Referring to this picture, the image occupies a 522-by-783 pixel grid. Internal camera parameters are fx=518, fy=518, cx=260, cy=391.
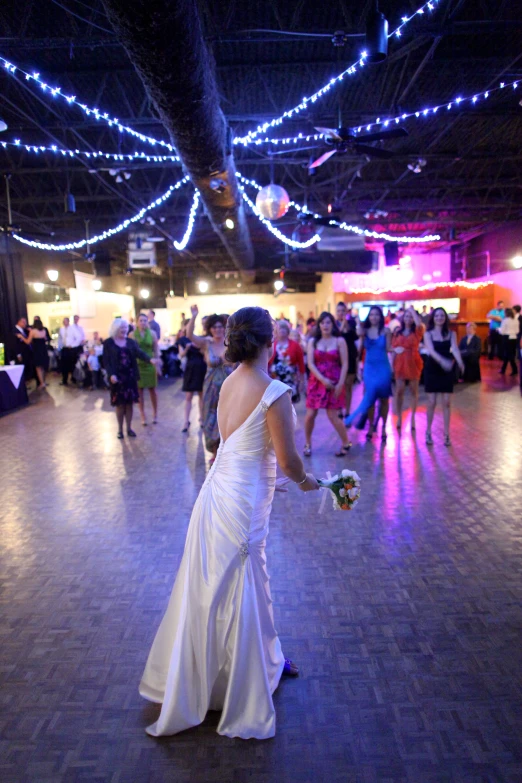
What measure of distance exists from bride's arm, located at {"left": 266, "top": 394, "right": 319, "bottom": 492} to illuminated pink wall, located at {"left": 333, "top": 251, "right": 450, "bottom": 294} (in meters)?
17.7

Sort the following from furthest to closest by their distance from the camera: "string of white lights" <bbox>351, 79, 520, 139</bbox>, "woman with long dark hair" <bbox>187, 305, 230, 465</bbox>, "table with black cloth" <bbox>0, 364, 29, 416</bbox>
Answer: "table with black cloth" <bbox>0, 364, 29, 416</bbox> < "string of white lights" <bbox>351, 79, 520, 139</bbox> < "woman with long dark hair" <bbox>187, 305, 230, 465</bbox>

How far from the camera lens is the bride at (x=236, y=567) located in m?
1.76

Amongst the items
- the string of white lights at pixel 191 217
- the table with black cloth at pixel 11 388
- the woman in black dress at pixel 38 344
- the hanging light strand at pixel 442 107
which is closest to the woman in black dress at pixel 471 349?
the hanging light strand at pixel 442 107

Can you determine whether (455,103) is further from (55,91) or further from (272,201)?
(55,91)

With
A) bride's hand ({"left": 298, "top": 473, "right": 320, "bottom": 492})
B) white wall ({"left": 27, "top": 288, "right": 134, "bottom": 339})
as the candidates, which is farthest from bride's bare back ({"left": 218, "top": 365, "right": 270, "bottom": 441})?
white wall ({"left": 27, "top": 288, "right": 134, "bottom": 339})

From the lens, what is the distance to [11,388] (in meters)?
9.26

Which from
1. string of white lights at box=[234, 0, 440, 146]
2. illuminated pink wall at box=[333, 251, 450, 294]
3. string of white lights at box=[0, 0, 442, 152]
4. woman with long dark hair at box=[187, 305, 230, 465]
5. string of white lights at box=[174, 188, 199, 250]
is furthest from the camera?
illuminated pink wall at box=[333, 251, 450, 294]

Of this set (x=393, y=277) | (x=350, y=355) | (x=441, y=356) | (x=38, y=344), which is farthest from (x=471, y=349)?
(x=38, y=344)

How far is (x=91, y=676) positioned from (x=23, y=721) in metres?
0.30

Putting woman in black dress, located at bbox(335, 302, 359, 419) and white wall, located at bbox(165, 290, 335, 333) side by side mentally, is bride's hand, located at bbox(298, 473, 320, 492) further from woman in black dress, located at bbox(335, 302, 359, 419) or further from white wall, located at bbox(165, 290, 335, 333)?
white wall, located at bbox(165, 290, 335, 333)

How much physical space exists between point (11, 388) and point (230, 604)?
8.70 meters

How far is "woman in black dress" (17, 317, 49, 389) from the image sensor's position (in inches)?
462

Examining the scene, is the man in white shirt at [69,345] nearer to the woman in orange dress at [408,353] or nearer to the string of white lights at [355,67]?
the string of white lights at [355,67]

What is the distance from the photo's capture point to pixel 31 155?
387 inches
